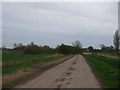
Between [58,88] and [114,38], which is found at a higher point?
[114,38]

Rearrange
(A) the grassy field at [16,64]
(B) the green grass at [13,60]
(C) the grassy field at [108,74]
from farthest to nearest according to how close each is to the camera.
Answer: (B) the green grass at [13,60] < (A) the grassy field at [16,64] < (C) the grassy field at [108,74]

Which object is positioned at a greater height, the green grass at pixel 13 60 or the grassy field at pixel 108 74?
the green grass at pixel 13 60

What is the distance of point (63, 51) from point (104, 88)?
377 feet

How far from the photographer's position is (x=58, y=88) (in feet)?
33.5

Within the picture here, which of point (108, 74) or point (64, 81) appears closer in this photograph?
point (64, 81)

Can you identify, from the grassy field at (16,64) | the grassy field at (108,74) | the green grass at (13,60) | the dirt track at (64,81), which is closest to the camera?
the dirt track at (64,81)

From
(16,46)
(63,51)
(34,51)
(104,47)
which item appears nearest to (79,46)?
(104,47)

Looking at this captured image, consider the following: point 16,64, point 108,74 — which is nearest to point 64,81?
point 108,74

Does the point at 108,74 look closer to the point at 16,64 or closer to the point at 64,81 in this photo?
the point at 64,81

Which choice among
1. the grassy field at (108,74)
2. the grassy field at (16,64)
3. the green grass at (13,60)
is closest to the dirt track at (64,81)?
the grassy field at (108,74)

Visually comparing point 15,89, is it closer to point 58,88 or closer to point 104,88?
point 58,88

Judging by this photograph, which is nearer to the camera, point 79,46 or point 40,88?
point 40,88

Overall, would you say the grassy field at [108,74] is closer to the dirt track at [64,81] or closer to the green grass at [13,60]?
the dirt track at [64,81]

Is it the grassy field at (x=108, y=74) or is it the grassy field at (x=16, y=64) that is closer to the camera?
the grassy field at (x=108, y=74)
